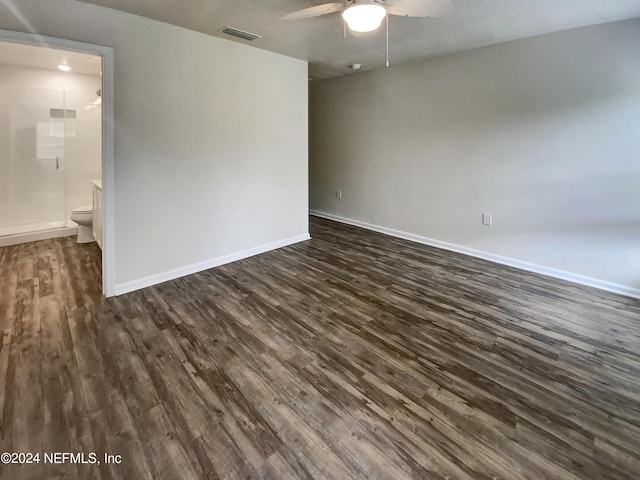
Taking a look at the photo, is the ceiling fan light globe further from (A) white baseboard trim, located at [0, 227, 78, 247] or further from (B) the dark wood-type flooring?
(A) white baseboard trim, located at [0, 227, 78, 247]

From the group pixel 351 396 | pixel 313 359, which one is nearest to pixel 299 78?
pixel 313 359

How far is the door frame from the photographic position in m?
2.48

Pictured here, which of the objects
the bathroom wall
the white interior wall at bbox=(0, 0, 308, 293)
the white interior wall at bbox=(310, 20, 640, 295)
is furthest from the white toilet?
the white interior wall at bbox=(310, 20, 640, 295)

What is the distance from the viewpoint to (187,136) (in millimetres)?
3357

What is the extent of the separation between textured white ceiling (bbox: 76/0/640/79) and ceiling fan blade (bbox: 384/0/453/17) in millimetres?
408

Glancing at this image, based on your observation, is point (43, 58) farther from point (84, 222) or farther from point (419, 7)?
point (419, 7)

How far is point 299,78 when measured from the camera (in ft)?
14.4

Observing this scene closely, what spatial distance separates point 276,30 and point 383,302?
2.73 meters

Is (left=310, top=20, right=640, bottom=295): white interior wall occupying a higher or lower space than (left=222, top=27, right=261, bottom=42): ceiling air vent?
lower

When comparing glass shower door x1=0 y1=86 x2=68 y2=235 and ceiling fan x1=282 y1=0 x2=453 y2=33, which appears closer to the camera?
ceiling fan x1=282 y1=0 x2=453 y2=33

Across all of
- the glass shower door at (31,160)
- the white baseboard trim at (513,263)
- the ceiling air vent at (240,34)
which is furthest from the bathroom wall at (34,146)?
the white baseboard trim at (513,263)

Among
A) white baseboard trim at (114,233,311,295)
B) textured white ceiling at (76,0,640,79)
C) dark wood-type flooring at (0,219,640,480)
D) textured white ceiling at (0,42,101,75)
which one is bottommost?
dark wood-type flooring at (0,219,640,480)

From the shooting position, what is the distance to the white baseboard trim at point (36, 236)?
14.0 feet

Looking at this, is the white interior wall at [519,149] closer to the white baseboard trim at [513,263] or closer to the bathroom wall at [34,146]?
the white baseboard trim at [513,263]
